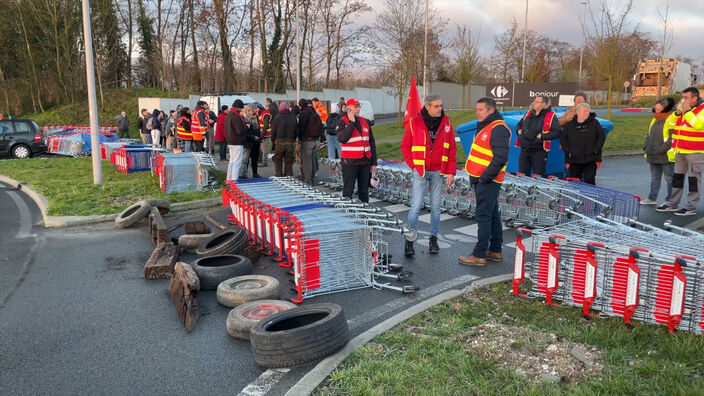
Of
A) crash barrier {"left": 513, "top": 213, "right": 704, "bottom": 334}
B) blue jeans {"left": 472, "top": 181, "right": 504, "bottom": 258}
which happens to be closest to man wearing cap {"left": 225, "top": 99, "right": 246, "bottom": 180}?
blue jeans {"left": 472, "top": 181, "right": 504, "bottom": 258}

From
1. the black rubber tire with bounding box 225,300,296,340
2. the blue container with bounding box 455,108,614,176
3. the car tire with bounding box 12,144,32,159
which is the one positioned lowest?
the black rubber tire with bounding box 225,300,296,340

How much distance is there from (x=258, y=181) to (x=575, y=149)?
555 centimetres

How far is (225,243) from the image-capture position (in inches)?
263

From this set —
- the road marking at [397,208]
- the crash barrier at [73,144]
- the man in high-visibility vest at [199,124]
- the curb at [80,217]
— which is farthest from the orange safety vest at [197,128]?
the crash barrier at [73,144]

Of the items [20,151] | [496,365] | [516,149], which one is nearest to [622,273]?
[496,365]

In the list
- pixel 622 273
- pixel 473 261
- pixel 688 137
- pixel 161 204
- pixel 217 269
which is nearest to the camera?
pixel 622 273

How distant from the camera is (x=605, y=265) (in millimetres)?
4695

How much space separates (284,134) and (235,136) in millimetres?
1103

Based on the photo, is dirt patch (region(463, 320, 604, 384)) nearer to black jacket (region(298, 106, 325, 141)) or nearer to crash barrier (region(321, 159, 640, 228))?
crash barrier (region(321, 159, 640, 228))

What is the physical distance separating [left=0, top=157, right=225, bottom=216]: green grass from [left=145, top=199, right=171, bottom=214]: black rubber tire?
2.77 feet

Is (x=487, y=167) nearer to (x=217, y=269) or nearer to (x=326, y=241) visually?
(x=326, y=241)

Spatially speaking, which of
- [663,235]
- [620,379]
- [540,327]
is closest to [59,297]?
[540,327]

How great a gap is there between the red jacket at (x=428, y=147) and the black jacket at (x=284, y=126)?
5.47 meters

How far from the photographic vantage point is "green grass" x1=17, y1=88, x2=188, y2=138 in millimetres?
36125
